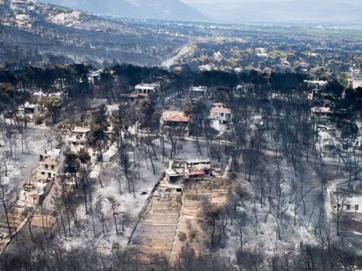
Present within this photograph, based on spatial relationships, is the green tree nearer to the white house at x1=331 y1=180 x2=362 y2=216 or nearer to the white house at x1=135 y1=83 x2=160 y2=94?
the white house at x1=135 y1=83 x2=160 y2=94

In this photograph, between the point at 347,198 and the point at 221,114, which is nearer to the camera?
the point at 347,198

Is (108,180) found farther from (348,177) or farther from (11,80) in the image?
(11,80)

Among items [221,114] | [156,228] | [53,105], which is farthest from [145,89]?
[156,228]

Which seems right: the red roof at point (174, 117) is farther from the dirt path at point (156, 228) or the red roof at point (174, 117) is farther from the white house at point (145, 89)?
the dirt path at point (156, 228)

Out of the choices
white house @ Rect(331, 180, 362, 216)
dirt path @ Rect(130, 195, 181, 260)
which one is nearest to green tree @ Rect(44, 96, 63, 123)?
dirt path @ Rect(130, 195, 181, 260)

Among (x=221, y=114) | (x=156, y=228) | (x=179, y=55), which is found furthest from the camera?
(x=179, y=55)

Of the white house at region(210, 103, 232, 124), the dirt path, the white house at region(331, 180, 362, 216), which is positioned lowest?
the dirt path

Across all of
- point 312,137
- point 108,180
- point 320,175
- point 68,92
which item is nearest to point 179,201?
point 108,180

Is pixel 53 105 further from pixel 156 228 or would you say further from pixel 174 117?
pixel 156 228

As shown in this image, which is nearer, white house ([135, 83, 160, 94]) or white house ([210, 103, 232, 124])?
white house ([210, 103, 232, 124])

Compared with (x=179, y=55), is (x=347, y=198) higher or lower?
higher

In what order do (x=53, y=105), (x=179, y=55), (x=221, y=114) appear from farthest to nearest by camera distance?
(x=179, y=55)
(x=221, y=114)
(x=53, y=105)

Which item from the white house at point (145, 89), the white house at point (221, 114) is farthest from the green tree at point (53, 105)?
the white house at point (221, 114)
